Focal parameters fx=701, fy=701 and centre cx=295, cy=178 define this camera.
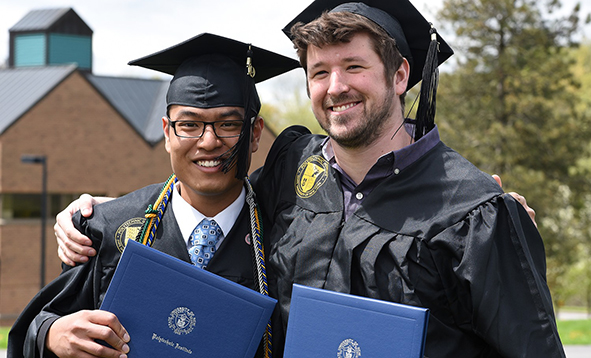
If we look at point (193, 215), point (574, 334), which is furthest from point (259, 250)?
point (574, 334)

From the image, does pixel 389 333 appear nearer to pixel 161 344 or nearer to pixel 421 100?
pixel 161 344

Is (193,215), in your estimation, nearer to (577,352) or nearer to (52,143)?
(577,352)

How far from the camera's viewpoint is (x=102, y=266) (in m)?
3.21

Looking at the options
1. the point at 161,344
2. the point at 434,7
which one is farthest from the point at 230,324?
the point at 434,7

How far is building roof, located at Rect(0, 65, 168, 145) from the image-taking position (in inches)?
1008

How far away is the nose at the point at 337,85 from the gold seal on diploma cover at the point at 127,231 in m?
1.10

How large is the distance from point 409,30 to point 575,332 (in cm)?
1279

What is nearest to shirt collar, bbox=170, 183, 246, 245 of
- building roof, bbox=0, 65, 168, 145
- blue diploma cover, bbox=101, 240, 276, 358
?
blue diploma cover, bbox=101, 240, 276, 358

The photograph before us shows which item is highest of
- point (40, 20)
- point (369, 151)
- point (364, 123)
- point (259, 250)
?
point (40, 20)

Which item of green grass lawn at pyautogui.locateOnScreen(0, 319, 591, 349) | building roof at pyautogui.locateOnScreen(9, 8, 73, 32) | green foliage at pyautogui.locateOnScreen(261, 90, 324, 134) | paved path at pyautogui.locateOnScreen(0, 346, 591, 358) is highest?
building roof at pyautogui.locateOnScreen(9, 8, 73, 32)

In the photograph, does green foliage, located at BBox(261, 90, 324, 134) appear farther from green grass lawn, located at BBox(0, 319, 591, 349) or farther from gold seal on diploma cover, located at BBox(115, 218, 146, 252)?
gold seal on diploma cover, located at BBox(115, 218, 146, 252)

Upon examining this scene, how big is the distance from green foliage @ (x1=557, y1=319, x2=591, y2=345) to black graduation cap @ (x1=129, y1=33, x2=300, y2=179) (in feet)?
A: 37.2

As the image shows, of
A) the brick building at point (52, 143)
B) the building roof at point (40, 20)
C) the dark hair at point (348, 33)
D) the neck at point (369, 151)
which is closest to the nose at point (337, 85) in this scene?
the dark hair at point (348, 33)

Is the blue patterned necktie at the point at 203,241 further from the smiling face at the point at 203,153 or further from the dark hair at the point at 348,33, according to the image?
the dark hair at the point at 348,33
